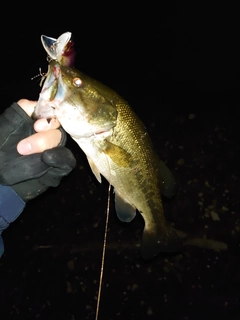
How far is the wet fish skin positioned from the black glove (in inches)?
7.5

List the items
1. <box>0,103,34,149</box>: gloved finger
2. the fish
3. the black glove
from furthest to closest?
<box>0,103,34,149</box>: gloved finger
the black glove
the fish

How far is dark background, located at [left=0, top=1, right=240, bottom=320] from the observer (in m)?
3.82

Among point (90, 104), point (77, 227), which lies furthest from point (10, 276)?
point (90, 104)

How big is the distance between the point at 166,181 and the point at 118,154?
49cm

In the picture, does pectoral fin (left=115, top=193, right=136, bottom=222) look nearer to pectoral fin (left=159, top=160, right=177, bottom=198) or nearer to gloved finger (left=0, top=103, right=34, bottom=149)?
pectoral fin (left=159, top=160, right=177, bottom=198)

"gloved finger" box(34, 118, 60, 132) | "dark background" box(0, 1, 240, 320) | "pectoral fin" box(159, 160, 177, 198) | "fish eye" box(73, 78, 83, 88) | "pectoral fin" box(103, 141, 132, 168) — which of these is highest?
"fish eye" box(73, 78, 83, 88)

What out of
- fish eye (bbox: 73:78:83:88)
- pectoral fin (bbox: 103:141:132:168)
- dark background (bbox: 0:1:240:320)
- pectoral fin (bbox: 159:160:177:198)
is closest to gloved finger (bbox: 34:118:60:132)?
fish eye (bbox: 73:78:83:88)

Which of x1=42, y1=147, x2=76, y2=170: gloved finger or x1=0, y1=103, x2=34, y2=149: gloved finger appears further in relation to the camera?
x1=0, y1=103, x2=34, y2=149: gloved finger

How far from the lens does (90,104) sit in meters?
1.99

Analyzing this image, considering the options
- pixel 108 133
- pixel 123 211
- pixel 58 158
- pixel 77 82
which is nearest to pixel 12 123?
pixel 58 158

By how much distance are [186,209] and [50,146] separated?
8.49ft

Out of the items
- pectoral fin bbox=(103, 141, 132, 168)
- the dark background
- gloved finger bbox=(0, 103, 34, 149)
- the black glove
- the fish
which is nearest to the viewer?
the fish

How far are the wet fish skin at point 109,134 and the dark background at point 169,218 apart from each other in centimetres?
188

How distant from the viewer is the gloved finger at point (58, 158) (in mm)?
2041
